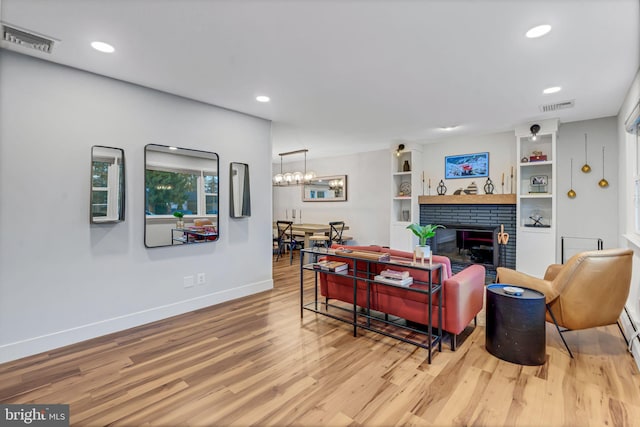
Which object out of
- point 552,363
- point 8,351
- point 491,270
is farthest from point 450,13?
point 491,270

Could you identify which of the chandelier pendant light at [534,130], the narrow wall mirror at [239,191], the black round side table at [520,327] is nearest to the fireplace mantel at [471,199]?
the chandelier pendant light at [534,130]

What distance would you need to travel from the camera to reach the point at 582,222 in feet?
14.9

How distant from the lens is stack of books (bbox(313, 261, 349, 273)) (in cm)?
314

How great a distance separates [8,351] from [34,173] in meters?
1.44

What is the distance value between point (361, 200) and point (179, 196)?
457 cm

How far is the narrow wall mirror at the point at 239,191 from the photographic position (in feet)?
13.0

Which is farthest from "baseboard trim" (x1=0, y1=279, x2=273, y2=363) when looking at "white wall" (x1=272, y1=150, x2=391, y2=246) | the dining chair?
"white wall" (x1=272, y1=150, x2=391, y2=246)

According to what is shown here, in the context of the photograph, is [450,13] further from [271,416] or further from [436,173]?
[436,173]

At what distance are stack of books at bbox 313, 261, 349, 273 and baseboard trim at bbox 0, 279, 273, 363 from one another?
1418 mm

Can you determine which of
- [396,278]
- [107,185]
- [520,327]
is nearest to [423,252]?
[396,278]

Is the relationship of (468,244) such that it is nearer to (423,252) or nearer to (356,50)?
(423,252)

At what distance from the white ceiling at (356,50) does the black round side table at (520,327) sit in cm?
198

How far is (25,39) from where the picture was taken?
7.39 ft

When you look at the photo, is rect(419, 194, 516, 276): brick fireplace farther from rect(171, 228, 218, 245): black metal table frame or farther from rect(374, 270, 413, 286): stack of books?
rect(171, 228, 218, 245): black metal table frame
